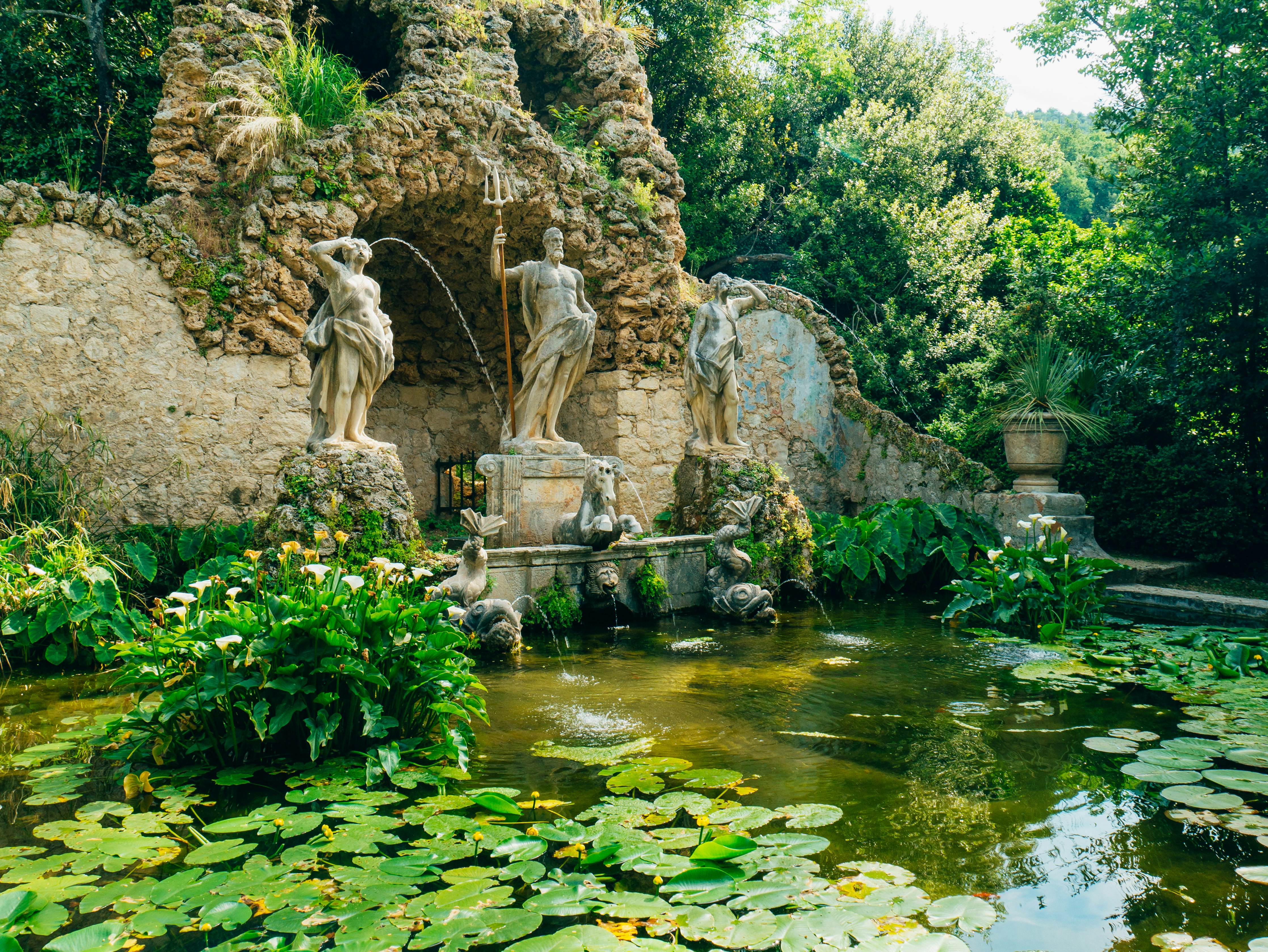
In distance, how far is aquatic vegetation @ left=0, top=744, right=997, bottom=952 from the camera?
1.94 m

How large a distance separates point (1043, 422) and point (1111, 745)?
5.40 meters

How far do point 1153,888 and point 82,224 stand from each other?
26.5 feet

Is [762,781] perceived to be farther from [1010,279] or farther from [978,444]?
[1010,279]

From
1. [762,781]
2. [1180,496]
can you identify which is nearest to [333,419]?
[762,781]

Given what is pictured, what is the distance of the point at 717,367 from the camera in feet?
25.3

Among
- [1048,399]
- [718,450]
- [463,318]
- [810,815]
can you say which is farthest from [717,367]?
[810,815]

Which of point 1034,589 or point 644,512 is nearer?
point 1034,589

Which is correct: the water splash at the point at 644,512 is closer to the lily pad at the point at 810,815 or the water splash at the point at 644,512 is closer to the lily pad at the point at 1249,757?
the lily pad at the point at 1249,757

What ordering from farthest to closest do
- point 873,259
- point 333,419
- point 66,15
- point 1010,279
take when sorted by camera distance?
point 873,259 → point 1010,279 → point 66,15 → point 333,419

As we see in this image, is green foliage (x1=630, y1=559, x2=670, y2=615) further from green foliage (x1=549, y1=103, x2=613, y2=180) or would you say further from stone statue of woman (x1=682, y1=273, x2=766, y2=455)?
green foliage (x1=549, y1=103, x2=613, y2=180)

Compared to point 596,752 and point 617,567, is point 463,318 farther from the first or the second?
point 596,752

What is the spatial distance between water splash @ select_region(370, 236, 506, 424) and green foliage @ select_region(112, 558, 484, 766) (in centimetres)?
497

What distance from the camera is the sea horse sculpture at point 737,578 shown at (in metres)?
6.64

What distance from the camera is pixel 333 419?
242 inches
